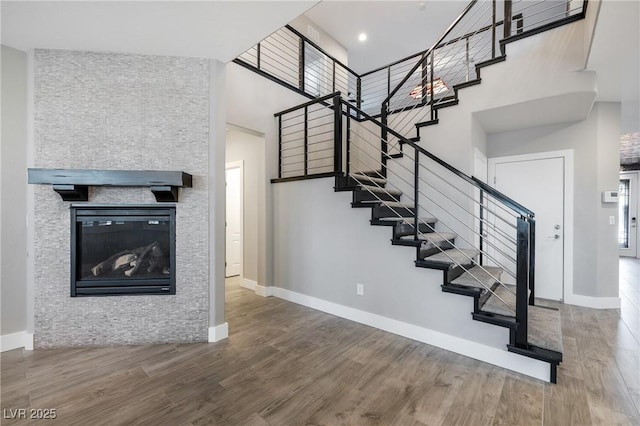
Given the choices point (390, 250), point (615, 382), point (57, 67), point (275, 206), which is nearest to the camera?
point (615, 382)

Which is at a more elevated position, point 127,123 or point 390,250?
point 127,123

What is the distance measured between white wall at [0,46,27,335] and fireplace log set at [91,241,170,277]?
688mm

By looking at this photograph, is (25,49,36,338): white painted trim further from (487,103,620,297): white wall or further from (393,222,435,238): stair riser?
(487,103,620,297): white wall

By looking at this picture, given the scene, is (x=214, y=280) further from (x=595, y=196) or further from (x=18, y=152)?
(x=595, y=196)

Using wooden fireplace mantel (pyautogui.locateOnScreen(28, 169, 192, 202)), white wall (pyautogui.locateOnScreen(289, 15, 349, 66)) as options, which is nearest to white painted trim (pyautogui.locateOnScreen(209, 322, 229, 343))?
wooden fireplace mantel (pyautogui.locateOnScreen(28, 169, 192, 202))

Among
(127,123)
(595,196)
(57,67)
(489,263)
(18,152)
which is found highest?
(57,67)

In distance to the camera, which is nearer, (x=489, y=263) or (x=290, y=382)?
(x=290, y=382)

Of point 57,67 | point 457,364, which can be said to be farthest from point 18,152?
point 457,364

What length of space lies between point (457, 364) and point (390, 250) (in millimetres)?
1144

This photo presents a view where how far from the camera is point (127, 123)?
267 centimetres

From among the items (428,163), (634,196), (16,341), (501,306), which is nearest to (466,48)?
(428,163)

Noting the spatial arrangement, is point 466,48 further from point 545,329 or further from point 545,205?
point 545,329

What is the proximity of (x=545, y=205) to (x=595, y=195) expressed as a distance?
537mm

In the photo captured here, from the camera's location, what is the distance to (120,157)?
2.66 m
